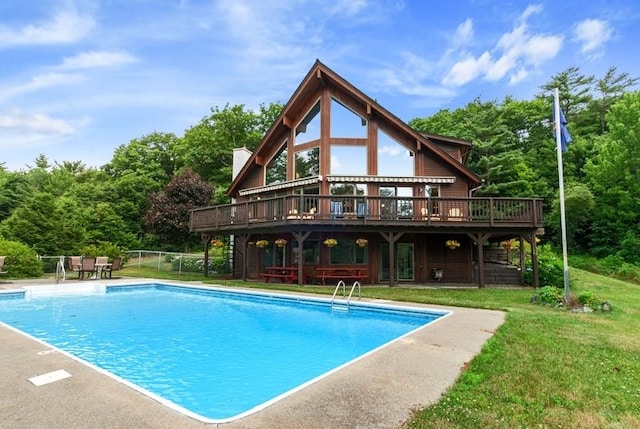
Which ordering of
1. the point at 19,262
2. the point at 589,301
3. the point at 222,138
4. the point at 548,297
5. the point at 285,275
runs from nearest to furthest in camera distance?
1. the point at 589,301
2. the point at 548,297
3. the point at 285,275
4. the point at 19,262
5. the point at 222,138

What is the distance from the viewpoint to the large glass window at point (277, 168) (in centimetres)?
1850

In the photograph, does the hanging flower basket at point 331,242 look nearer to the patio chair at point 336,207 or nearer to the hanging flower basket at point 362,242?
the hanging flower basket at point 362,242

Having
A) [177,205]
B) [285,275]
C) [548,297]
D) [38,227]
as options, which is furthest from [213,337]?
[38,227]

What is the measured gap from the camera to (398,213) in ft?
48.2

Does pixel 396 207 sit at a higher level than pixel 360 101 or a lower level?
lower

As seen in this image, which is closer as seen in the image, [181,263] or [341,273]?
[341,273]

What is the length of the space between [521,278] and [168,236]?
855 inches

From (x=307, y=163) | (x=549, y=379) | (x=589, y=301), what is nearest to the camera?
(x=549, y=379)

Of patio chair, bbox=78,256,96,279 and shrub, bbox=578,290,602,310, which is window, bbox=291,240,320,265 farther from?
shrub, bbox=578,290,602,310

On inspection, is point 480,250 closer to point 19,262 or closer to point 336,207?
point 336,207

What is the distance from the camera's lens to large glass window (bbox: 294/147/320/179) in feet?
55.6

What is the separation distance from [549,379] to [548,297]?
7142 mm

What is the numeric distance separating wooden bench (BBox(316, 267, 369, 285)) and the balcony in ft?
6.36

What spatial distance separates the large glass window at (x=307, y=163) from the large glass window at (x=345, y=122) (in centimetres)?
124
